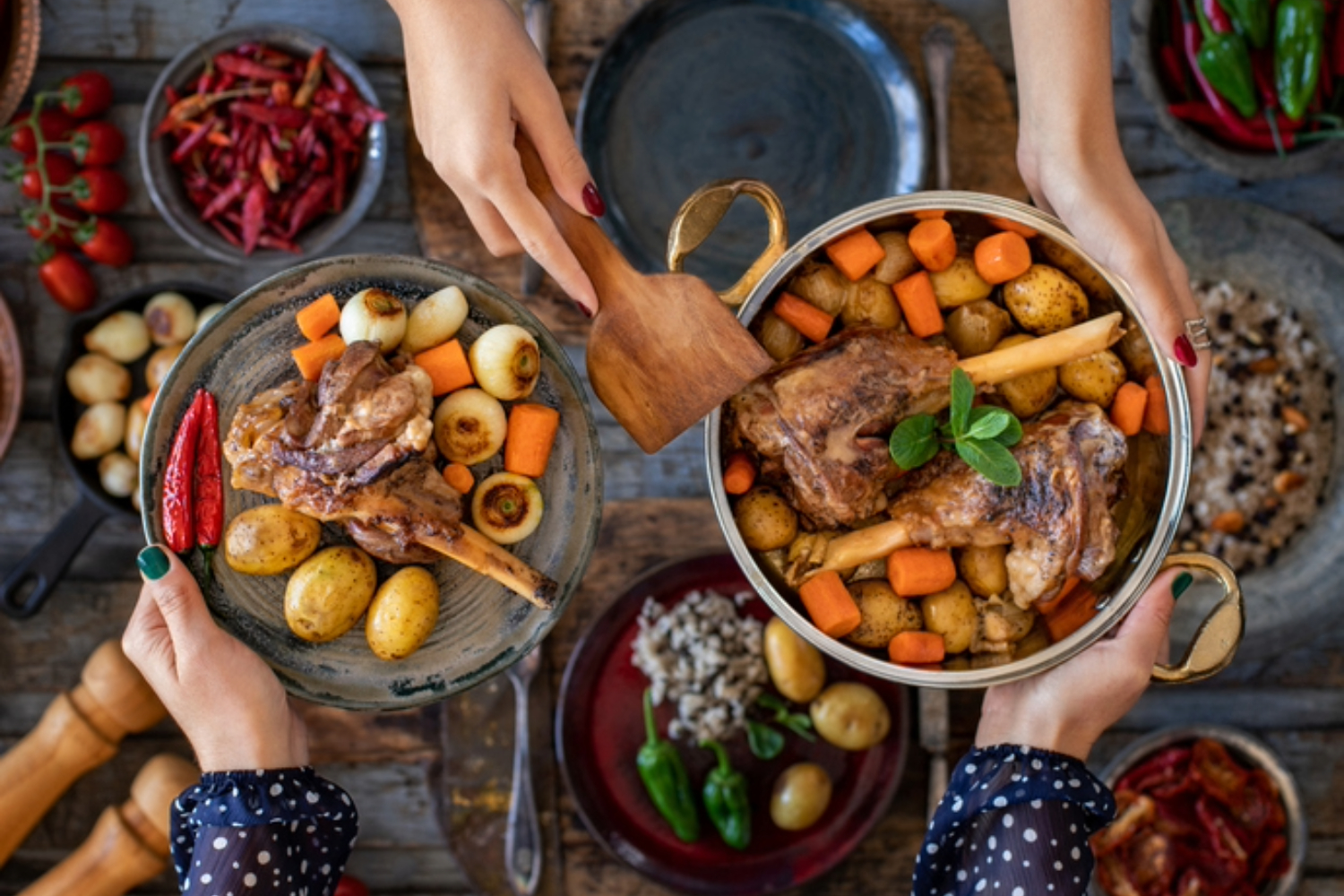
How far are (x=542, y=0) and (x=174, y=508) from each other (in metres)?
1.44

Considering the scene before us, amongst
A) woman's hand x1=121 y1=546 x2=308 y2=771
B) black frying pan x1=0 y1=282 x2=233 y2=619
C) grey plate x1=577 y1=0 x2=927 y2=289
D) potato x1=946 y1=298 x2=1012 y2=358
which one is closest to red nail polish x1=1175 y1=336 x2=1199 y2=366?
potato x1=946 y1=298 x2=1012 y2=358

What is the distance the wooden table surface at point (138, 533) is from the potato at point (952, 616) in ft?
2.25

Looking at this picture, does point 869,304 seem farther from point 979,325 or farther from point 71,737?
point 71,737

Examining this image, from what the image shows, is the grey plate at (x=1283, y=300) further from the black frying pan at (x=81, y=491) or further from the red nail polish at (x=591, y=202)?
the black frying pan at (x=81, y=491)

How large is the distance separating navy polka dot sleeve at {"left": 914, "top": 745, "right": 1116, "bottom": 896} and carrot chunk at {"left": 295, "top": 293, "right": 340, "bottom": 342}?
1527 mm

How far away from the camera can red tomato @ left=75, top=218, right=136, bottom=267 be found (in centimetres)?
233

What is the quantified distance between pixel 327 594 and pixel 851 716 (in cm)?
123

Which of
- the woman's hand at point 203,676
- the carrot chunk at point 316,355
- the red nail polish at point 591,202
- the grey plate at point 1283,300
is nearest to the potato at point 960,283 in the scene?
the red nail polish at point 591,202

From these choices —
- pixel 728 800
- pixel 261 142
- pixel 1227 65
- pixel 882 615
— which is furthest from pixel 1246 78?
pixel 261 142

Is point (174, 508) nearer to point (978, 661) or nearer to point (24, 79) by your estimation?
point (24, 79)

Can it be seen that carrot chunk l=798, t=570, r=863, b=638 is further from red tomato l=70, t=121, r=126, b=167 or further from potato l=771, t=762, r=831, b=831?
red tomato l=70, t=121, r=126, b=167

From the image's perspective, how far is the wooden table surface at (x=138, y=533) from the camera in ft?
7.90

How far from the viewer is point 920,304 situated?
6.10 feet

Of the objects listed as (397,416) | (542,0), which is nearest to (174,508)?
(397,416)
